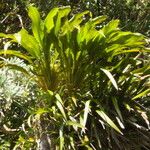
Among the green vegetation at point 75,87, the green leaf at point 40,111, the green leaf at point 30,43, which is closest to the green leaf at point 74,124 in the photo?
the green vegetation at point 75,87

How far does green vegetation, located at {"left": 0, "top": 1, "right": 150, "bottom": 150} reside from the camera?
248 cm

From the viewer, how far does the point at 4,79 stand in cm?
221

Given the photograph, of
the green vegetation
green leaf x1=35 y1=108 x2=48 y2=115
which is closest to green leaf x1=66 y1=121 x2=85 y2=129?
the green vegetation

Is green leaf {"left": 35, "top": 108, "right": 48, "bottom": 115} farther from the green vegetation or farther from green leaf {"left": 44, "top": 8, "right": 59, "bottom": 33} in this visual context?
green leaf {"left": 44, "top": 8, "right": 59, "bottom": 33}

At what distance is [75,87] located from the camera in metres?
2.60

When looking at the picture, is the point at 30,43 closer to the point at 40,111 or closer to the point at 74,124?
the point at 40,111

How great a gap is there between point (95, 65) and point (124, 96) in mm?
264

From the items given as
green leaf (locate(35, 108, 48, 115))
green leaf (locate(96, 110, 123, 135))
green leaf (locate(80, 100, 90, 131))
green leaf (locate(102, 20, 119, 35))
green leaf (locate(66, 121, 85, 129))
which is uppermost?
green leaf (locate(102, 20, 119, 35))

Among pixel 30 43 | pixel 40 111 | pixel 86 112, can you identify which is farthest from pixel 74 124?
pixel 30 43

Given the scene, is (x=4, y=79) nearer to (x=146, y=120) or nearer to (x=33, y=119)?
(x=33, y=119)

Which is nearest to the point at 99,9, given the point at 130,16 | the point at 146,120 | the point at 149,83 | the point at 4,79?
the point at 130,16

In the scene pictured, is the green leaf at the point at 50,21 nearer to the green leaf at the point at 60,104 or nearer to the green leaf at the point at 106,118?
the green leaf at the point at 60,104

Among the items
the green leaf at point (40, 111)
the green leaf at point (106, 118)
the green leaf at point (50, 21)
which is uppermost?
the green leaf at point (50, 21)

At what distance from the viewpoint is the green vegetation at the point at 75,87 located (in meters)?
2.48
